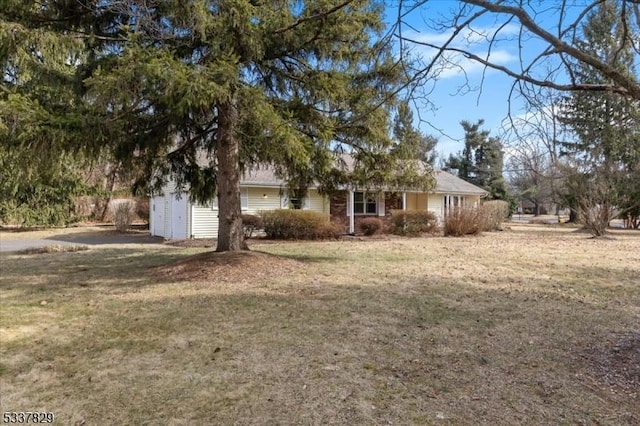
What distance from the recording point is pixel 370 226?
796 inches

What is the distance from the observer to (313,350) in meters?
4.69

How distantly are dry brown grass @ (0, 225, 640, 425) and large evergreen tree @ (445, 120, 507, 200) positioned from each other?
121 feet

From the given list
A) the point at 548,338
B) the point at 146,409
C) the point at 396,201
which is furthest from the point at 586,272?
the point at 396,201

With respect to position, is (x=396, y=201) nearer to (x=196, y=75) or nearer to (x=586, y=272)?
(x=586, y=272)

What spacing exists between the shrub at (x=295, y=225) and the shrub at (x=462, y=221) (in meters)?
5.50

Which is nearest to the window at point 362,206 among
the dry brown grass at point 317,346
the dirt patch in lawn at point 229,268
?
the dirt patch in lawn at point 229,268

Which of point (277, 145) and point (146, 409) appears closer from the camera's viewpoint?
point (146, 409)

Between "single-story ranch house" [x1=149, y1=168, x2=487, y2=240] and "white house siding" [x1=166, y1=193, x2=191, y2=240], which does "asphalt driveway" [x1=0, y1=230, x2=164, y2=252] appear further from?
"single-story ranch house" [x1=149, y1=168, x2=487, y2=240]

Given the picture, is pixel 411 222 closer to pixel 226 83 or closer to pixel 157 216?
pixel 157 216

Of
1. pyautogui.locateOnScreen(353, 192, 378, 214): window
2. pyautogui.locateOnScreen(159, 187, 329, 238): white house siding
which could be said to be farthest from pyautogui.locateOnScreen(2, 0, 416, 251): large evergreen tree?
pyautogui.locateOnScreen(353, 192, 378, 214): window

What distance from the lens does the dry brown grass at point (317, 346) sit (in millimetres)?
3404

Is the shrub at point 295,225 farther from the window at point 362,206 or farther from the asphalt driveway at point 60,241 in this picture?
the window at point 362,206

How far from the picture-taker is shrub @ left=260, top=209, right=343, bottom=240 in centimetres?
1764

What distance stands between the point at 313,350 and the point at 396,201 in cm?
1999
